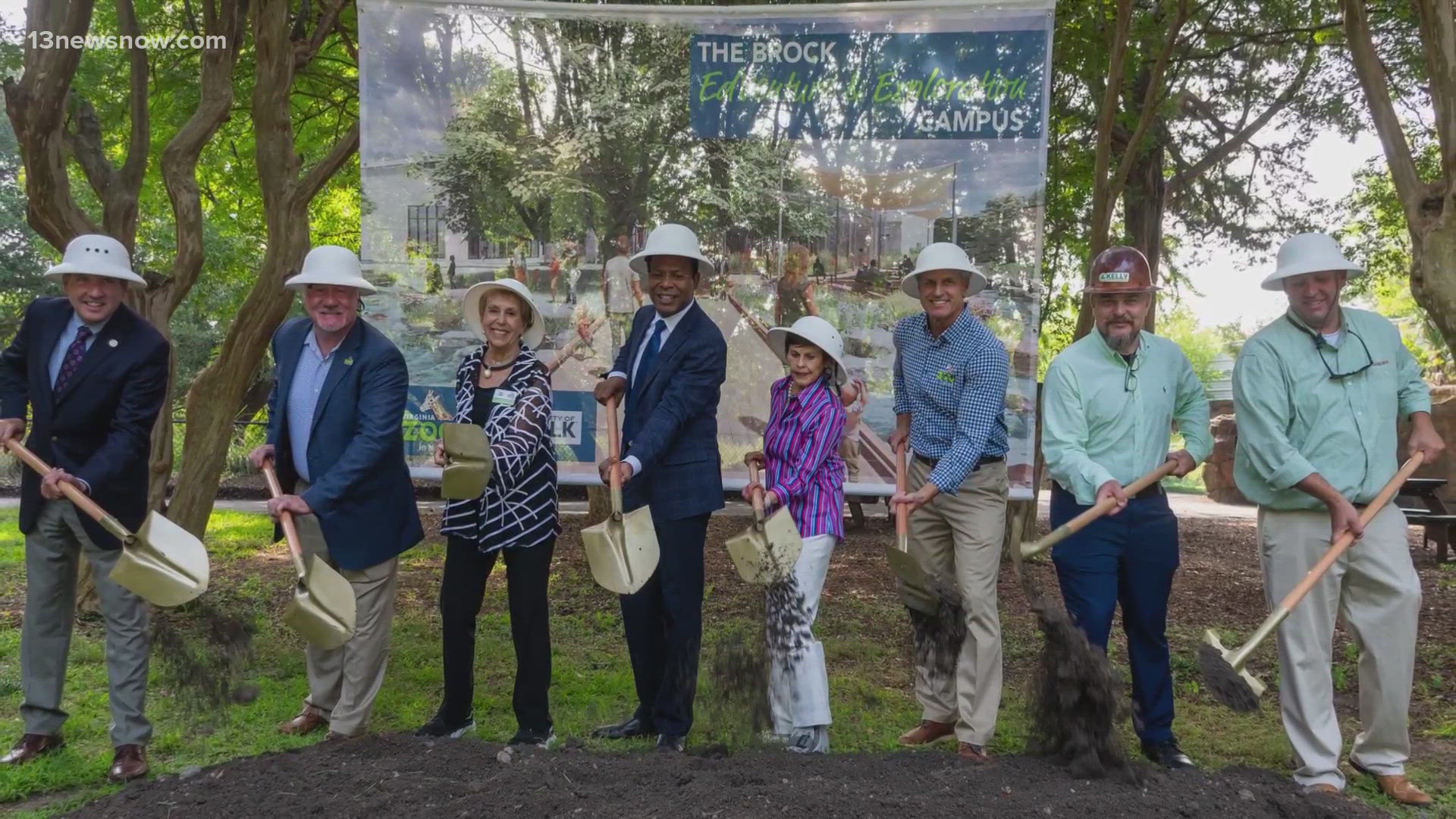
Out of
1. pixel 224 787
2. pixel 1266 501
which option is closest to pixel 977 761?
pixel 1266 501

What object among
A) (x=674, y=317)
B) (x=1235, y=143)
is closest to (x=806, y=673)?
(x=674, y=317)

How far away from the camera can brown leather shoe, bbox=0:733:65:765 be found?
3.81 metres

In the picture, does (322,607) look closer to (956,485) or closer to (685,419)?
(685,419)

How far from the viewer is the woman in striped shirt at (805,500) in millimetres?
3857

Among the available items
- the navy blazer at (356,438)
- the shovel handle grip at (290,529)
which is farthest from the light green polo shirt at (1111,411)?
the shovel handle grip at (290,529)

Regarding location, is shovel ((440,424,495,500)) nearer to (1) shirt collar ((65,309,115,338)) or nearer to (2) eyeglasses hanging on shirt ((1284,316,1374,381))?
(1) shirt collar ((65,309,115,338))

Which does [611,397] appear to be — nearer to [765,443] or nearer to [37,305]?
[765,443]

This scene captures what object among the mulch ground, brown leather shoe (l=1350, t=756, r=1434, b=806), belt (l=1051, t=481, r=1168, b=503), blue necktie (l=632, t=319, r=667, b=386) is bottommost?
brown leather shoe (l=1350, t=756, r=1434, b=806)

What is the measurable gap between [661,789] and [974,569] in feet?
4.65

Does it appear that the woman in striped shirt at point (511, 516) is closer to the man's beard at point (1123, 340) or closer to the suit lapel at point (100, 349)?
the suit lapel at point (100, 349)

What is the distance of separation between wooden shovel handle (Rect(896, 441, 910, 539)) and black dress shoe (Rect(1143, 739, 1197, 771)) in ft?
3.81

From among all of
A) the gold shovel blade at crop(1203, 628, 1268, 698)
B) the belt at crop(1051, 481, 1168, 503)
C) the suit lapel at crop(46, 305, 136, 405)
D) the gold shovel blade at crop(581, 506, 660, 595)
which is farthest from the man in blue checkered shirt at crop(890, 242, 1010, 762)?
the suit lapel at crop(46, 305, 136, 405)

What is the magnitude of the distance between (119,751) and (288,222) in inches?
133

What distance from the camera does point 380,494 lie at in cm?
396
